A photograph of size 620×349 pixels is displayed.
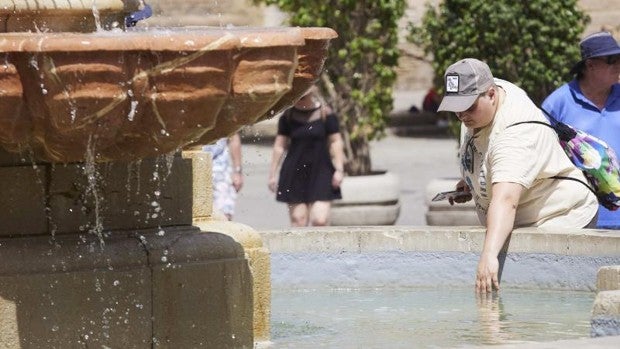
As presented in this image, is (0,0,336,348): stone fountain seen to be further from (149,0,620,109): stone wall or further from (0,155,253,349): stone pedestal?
(149,0,620,109): stone wall

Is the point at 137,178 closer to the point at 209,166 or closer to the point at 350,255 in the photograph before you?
the point at 209,166

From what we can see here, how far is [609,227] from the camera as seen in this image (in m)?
8.21

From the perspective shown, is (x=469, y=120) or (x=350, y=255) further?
(x=350, y=255)

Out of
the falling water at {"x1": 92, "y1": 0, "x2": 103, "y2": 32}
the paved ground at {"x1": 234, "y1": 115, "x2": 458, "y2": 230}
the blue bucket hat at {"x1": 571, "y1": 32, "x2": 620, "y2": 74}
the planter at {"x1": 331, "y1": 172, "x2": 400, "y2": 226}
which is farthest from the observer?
the paved ground at {"x1": 234, "y1": 115, "x2": 458, "y2": 230}

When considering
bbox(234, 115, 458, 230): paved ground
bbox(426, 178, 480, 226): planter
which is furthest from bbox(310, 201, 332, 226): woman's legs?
bbox(426, 178, 480, 226): planter

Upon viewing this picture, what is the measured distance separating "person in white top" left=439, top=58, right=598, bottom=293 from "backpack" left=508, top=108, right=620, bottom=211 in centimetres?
8

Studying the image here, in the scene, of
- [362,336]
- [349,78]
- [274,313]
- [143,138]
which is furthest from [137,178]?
[349,78]

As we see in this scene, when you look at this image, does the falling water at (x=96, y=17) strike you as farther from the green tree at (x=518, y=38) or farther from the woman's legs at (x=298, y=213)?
the green tree at (x=518, y=38)

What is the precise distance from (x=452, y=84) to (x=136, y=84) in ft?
8.03

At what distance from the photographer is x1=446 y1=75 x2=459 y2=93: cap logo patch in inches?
281

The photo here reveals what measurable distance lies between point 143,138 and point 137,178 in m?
0.74

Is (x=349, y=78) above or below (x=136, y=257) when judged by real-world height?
below

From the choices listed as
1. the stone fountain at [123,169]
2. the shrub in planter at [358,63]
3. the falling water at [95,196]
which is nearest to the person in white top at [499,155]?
the stone fountain at [123,169]

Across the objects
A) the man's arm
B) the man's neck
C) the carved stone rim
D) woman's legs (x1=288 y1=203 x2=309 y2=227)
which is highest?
the carved stone rim
